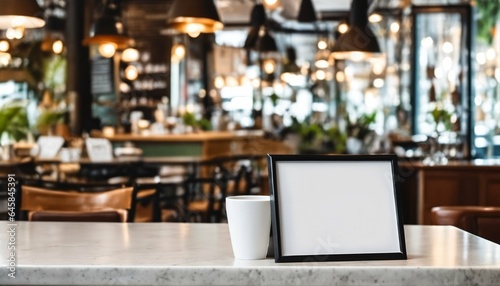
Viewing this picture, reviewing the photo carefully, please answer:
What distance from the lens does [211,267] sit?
4.52 ft

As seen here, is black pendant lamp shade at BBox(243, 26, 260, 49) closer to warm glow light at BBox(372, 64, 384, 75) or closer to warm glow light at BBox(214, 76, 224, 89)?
warm glow light at BBox(214, 76, 224, 89)

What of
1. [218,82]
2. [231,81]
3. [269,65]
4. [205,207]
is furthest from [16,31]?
[231,81]

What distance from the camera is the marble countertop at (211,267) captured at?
1.37 m

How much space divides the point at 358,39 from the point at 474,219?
2028 millimetres

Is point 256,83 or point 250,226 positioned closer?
point 250,226

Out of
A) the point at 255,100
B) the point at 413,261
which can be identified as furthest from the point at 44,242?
the point at 255,100

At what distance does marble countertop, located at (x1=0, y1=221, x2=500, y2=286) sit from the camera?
137cm

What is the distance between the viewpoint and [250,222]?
4.99 ft

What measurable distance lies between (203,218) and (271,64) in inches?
364

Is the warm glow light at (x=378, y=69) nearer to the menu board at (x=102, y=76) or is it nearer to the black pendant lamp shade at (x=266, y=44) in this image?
the menu board at (x=102, y=76)

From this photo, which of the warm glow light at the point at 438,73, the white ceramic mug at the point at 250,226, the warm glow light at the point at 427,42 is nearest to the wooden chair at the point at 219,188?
the white ceramic mug at the point at 250,226

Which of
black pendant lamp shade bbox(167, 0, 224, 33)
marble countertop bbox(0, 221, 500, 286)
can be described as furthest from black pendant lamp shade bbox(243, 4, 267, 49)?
marble countertop bbox(0, 221, 500, 286)

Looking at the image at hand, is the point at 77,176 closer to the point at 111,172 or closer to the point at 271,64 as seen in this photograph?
the point at 111,172

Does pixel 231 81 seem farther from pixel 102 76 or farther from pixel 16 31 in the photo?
pixel 16 31
